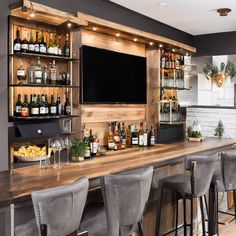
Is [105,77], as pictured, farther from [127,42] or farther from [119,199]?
[119,199]

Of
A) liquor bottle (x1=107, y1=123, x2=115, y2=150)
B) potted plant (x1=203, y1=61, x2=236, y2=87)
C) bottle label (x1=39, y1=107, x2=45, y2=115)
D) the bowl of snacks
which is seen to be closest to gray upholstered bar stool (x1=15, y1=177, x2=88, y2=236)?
the bowl of snacks

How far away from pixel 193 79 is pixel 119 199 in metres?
5.65

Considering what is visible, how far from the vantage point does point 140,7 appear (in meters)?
4.62

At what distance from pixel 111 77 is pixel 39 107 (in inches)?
47.0

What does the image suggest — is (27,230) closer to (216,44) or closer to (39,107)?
(39,107)

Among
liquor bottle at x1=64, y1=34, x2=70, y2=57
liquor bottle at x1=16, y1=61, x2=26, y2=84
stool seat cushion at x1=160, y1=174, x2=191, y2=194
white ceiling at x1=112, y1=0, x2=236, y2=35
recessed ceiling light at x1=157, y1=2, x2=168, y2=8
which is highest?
Answer: white ceiling at x1=112, y1=0, x2=236, y2=35

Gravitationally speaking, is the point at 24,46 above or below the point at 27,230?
above

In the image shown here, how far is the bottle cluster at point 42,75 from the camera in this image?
3377mm

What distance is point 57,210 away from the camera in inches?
76.1

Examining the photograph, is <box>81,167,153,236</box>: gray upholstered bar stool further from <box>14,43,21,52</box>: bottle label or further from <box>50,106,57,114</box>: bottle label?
<box>14,43,21,52</box>: bottle label

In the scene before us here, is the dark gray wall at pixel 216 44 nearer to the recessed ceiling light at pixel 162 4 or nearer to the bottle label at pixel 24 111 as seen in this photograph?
the recessed ceiling light at pixel 162 4

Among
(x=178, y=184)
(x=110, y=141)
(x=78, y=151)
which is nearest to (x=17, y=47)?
(x=78, y=151)

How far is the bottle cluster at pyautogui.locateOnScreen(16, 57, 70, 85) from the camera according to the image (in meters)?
3.38

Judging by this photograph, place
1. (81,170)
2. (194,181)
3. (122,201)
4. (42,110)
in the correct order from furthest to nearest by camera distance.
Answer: (42,110) → (194,181) → (81,170) → (122,201)
